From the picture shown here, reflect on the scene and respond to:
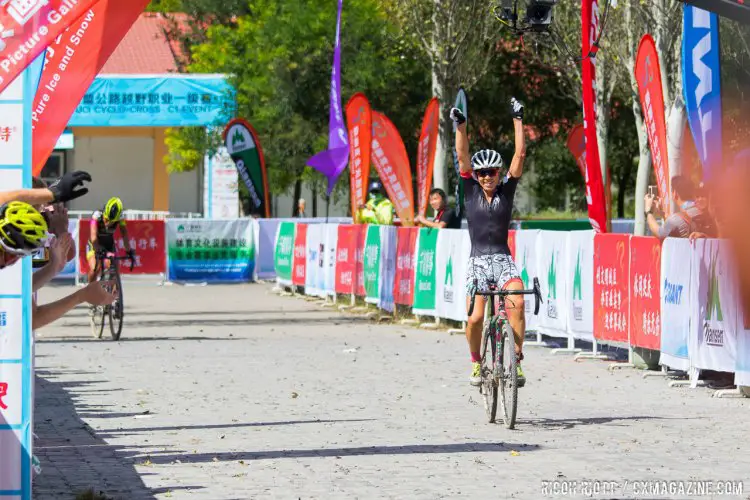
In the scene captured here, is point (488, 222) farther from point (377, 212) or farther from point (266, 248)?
point (266, 248)

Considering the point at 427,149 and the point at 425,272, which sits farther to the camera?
the point at 427,149

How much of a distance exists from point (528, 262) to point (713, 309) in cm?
590

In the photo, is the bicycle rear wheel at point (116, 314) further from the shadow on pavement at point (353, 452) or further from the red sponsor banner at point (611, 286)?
the shadow on pavement at point (353, 452)

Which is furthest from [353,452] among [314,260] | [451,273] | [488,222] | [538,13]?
[314,260]

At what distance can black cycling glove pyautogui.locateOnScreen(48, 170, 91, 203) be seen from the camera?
7277mm

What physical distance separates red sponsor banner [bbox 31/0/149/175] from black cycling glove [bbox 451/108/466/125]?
246 cm

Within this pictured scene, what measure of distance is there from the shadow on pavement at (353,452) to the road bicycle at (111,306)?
9.68 m

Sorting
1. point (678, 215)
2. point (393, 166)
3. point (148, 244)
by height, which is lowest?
point (148, 244)

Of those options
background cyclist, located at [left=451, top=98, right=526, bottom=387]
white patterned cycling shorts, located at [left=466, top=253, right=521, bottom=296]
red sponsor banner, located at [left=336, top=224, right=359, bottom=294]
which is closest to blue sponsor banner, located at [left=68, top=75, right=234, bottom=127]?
red sponsor banner, located at [left=336, top=224, right=359, bottom=294]

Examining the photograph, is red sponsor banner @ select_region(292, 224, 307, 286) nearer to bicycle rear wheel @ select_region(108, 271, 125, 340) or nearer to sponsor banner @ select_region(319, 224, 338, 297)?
sponsor banner @ select_region(319, 224, 338, 297)

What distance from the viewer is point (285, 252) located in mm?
33375

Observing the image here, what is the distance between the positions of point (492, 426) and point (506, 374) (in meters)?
0.40

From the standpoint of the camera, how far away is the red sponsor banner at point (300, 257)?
1242 inches

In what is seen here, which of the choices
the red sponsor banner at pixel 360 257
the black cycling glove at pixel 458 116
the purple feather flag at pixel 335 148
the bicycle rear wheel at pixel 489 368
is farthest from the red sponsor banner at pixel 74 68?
the purple feather flag at pixel 335 148
